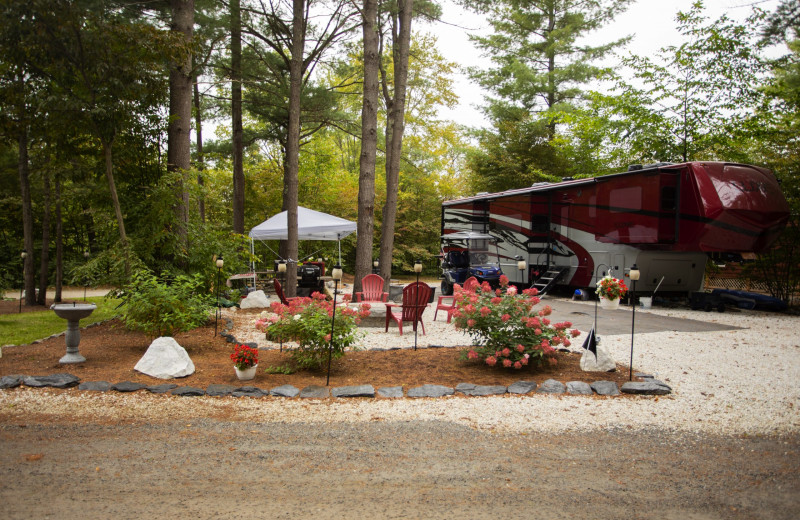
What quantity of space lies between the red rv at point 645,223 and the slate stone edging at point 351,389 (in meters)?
6.30

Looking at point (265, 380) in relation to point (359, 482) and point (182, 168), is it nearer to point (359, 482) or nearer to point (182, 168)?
point (359, 482)

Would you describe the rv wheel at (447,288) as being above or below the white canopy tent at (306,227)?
below

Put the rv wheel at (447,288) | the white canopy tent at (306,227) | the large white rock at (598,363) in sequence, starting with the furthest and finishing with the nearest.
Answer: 1. the rv wheel at (447,288)
2. the white canopy tent at (306,227)
3. the large white rock at (598,363)

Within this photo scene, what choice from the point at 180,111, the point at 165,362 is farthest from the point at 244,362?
the point at 180,111

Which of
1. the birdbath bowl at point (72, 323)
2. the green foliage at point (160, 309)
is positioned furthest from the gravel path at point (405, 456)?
the green foliage at point (160, 309)

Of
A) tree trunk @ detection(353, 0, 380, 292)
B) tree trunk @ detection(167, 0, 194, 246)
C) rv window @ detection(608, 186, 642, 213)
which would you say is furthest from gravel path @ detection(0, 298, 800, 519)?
tree trunk @ detection(353, 0, 380, 292)

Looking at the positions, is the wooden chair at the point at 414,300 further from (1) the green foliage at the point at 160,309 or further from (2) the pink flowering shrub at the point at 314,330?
(1) the green foliage at the point at 160,309

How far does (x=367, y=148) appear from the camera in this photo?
38.2ft

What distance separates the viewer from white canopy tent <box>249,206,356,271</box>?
13.5 meters

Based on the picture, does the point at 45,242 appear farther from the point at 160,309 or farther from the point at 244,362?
the point at 244,362

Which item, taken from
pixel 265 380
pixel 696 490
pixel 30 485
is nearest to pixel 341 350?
pixel 265 380

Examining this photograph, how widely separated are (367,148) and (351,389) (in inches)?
305

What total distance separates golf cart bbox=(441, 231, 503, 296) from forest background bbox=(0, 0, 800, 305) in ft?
7.83

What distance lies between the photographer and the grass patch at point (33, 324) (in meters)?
7.75
